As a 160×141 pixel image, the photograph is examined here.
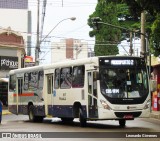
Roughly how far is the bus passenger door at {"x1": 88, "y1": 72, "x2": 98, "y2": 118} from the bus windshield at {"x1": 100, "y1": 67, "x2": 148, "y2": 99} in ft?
1.40

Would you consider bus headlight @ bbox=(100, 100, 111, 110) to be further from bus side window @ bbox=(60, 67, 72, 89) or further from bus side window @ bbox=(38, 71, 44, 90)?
bus side window @ bbox=(38, 71, 44, 90)

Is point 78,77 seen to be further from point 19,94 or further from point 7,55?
point 7,55

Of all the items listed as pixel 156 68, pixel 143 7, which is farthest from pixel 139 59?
pixel 156 68

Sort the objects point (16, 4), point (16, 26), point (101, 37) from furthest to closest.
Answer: point (16, 4) → point (16, 26) → point (101, 37)

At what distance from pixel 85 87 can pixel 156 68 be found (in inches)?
755

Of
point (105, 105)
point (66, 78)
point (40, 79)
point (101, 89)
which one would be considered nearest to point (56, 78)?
point (66, 78)

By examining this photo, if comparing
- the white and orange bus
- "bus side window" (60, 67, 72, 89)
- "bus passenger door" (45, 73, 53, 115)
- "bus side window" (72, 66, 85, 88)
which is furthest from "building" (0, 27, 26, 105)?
"bus side window" (72, 66, 85, 88)

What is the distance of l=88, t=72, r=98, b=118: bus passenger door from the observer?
2148 cm

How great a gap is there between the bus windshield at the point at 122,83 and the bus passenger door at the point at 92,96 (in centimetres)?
43

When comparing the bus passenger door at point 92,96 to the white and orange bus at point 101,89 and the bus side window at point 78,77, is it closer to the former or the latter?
the white and orange bus at point 101,89

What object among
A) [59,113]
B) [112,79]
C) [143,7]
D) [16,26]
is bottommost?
[59,113]

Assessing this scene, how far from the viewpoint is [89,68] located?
22.1m

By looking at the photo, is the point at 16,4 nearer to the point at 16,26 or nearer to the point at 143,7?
the point at 16,26

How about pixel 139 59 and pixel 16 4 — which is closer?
pixel 139 59
